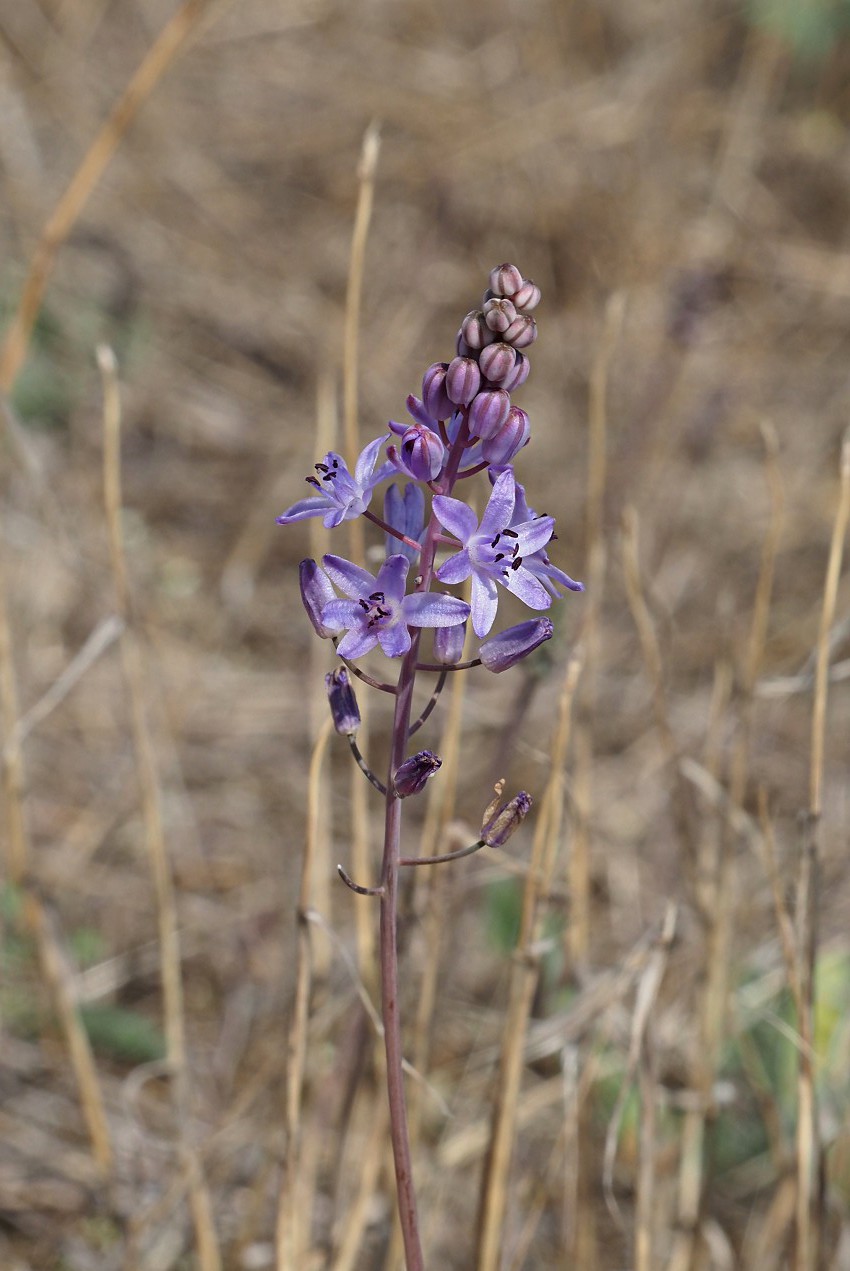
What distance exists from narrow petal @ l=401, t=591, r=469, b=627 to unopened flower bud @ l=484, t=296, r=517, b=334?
438 mm

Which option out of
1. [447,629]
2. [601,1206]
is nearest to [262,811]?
[601,1206]

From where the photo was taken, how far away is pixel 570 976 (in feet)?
11.7

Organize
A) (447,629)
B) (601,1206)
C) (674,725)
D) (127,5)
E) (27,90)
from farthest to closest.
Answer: (127,5) < (27,90) < (674,725) < (601,1206) < (447,629)

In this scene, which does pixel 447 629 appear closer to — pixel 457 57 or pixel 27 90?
pixel 27 90

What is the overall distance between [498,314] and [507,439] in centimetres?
19

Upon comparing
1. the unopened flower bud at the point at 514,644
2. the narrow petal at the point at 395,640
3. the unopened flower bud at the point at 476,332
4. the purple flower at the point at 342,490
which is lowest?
the narrow petal at the point at 395,640

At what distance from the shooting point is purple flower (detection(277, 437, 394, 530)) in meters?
1.99

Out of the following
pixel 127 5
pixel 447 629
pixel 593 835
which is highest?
pixel 127 5

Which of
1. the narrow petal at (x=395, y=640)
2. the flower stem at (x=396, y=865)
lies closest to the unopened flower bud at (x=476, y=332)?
the flower stem at (x=396, y=865)

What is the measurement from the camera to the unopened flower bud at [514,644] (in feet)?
6.36

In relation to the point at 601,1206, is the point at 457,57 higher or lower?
higher

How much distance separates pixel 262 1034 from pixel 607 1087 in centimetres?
117

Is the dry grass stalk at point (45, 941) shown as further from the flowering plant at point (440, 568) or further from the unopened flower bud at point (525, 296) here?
the unopened flower bud at point (525, 296)

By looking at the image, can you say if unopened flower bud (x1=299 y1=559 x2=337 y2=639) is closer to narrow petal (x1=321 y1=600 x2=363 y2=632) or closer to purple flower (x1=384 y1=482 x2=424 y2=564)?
narrow petal (x1=321 y1=600 x2=363 y2=632)
